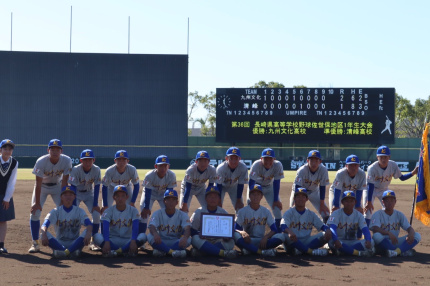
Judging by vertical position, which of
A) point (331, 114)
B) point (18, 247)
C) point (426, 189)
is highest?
point (331, 114)

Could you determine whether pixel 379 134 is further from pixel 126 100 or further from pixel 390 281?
pixel 390 281

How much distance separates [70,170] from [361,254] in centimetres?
424

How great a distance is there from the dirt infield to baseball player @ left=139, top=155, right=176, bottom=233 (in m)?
0.78

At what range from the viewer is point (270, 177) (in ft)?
30.2

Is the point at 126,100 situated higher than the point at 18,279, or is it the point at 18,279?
the point at 126,100

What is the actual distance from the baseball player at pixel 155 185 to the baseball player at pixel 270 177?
4.13 feet

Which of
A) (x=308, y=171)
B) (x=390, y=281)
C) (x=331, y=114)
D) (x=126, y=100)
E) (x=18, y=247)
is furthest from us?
(x=126, y=100)

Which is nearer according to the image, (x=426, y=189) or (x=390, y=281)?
(x=390, y=281)

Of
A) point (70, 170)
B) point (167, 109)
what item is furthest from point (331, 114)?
point (70, 170)

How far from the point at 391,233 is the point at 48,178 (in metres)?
4.84

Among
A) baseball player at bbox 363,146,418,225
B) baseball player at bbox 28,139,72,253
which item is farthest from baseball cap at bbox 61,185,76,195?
baseball player at bbox 363,146,418,225

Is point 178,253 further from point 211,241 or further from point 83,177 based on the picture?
point 83,177

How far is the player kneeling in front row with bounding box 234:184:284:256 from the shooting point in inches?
308

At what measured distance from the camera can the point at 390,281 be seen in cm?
630
